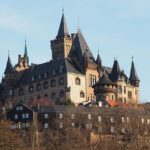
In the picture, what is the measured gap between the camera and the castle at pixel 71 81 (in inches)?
5822

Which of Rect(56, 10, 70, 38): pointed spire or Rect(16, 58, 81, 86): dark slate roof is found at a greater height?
Rect(56, 10, 70, 38): pointed spire

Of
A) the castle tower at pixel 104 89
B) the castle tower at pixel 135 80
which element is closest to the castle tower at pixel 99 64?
the castle tower at pixel 104 89

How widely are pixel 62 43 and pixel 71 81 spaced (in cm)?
2095

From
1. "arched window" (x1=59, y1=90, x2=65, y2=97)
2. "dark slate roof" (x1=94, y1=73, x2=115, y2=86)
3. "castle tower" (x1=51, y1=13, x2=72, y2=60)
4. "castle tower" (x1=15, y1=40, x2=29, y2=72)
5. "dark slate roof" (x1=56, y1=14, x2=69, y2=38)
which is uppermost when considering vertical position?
"dark slate roof" (x1=56, y1=14, x2=69, y2=38)

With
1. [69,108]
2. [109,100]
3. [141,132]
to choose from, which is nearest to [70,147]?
[141,132]

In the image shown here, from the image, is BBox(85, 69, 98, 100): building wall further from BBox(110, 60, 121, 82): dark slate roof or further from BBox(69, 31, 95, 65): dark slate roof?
BBox(110, 60, 121, 82): dark slate roof

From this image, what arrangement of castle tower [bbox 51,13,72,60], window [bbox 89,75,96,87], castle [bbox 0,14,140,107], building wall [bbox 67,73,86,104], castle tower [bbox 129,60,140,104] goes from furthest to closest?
castle tower [bbox 51,13,72,60] → castle tower [bbox 129,60,140,104] → window [bbox 89,75,96,87] → castle [bbox 0,14,140,107] → building wall [bbox 67,73,86,104]

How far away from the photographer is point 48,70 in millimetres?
154000

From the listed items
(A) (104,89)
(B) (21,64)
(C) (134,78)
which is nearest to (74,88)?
(A) (104,89)

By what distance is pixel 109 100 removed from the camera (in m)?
146

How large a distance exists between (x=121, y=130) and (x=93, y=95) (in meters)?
29.2

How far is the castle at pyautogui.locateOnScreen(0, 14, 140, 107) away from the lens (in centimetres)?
14788

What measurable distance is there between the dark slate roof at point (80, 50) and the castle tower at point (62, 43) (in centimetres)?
776

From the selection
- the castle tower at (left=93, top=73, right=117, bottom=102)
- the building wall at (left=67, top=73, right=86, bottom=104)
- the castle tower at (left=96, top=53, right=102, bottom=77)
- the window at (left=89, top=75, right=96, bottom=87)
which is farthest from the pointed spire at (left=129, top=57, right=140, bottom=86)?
the building wall at (left=67, top=73, right=86, bottom=104)
